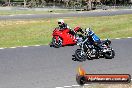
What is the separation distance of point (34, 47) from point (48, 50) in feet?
4.48

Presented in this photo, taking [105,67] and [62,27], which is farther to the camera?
[62,27]

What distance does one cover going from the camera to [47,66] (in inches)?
646

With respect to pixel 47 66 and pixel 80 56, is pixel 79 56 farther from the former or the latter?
pixel 47 66

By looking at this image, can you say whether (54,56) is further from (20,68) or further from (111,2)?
(111,2)

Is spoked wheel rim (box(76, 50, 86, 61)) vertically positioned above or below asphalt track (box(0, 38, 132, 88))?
above

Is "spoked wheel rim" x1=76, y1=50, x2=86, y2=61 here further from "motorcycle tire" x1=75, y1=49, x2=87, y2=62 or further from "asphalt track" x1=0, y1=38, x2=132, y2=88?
"asphalt track" x1=0, y1=38, x2=132, y2=88

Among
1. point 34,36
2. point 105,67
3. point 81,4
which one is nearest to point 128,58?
point 105,67

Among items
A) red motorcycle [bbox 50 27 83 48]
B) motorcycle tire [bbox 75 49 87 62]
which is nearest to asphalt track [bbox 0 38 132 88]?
motorcycle tire [bbox 75 49 87 62]

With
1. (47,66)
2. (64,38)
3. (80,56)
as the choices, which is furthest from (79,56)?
(64,38)

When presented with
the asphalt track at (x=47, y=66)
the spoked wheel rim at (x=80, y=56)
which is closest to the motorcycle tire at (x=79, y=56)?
the spoked wheel rim at (x=80, y=56)

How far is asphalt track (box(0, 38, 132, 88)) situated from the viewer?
1394cm

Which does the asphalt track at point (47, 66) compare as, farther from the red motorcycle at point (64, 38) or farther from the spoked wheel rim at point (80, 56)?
the red motorcycle at point (64, 38)

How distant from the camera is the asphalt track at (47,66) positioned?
13.9 m

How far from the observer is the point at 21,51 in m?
20.2
